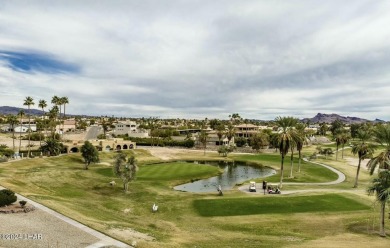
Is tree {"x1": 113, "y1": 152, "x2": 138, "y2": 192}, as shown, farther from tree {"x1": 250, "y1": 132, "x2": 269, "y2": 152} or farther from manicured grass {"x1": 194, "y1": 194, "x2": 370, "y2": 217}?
tree {"x1": 250, "y1": 132, "x2": 269, "y2": 152}

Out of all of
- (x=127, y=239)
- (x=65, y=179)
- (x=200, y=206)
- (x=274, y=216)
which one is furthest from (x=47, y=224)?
(x=65, y=179)

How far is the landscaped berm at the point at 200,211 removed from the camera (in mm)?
30656

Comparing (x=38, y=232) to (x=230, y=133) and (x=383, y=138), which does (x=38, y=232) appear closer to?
(x=383, y=138)

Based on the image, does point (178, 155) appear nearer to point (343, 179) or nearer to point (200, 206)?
point (343, 179)

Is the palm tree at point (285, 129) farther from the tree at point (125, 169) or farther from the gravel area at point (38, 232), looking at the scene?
the gravel area at point (38, 232)

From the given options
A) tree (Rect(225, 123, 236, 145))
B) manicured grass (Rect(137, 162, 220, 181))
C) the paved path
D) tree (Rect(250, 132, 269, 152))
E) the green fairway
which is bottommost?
manicured grass (Rect(137, 162, 220, 181))

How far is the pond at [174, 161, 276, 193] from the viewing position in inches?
2640

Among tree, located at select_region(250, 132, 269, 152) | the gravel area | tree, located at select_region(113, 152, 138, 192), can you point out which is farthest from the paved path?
tree, located at select_region(250, 132, 269, 152)

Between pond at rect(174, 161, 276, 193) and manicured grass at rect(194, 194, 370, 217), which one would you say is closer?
manicured grass at rect(194, 194, 370, 217)

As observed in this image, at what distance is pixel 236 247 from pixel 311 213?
18.1m

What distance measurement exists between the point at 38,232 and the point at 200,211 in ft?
73.8

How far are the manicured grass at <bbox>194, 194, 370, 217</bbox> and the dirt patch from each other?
15.3m

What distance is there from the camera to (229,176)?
270 feet

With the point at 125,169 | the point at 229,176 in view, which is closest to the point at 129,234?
the point at 125,169
